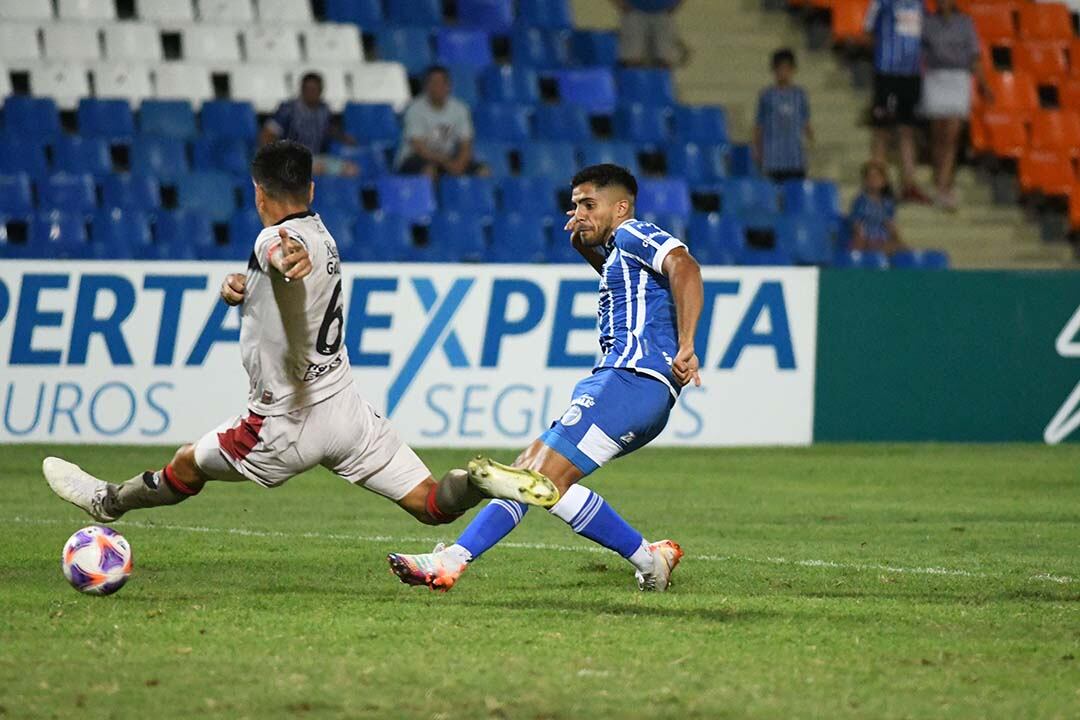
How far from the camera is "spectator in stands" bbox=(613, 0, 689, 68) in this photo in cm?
2019

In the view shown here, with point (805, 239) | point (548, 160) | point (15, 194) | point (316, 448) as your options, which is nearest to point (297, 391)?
point (316, 448)

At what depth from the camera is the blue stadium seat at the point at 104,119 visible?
17.3m

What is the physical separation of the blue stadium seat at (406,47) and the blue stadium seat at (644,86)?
7.32 ft

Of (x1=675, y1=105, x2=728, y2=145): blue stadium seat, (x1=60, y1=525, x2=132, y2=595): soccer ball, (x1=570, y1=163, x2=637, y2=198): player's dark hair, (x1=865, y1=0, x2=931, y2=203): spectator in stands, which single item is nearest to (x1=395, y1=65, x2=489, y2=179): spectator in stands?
(x1=675, y1=105, x2=728, y2=145): blue stadium seat

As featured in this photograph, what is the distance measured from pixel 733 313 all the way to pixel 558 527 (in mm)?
5435

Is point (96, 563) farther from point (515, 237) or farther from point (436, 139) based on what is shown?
point (436, 139)

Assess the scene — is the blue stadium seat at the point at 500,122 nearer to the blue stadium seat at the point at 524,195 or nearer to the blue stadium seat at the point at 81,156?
the blue stadium seat at the point at 524,195

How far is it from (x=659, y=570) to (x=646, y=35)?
13322 millimetres

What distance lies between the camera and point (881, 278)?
16.4m

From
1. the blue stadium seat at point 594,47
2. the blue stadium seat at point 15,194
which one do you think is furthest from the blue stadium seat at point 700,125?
the blue stadium seat at point 15,194

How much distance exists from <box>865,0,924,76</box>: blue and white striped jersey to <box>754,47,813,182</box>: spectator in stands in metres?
1.10

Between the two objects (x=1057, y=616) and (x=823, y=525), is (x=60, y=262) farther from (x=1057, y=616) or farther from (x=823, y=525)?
(x=1057, y=616)

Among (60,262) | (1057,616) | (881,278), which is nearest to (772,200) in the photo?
(881,278)

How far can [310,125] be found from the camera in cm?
1717
